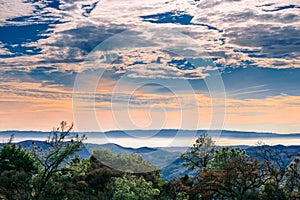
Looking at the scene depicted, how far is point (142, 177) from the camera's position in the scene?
60.3m

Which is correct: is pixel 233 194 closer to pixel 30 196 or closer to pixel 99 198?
pixel 99 198

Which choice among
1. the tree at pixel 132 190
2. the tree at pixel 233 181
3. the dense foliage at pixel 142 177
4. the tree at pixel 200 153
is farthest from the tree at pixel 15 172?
the tree at pixel 200 153

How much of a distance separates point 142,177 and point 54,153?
40.8 feet

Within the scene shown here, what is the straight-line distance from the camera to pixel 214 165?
63.3 metres

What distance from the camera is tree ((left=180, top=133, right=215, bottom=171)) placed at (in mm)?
68062

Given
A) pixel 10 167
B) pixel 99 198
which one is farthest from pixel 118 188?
pixel 10 167

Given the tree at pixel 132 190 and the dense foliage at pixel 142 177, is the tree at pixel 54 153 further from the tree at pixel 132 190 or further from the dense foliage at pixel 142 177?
the tree at pixel 132 190

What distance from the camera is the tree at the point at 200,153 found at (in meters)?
68.1

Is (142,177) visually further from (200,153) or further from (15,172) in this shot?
(15,172)

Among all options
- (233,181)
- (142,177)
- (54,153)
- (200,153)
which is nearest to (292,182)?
(233,181)

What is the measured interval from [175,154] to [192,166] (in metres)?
7.03

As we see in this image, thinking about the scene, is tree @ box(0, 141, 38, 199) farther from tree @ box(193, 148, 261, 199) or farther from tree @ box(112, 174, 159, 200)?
tree @ box(193, 148, 261, 199)

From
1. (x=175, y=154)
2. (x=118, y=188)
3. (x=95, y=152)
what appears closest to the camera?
(x=118, y=188)

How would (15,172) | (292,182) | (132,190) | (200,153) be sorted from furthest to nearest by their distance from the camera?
(200,153), (15,172), (132,190), (292,182)
